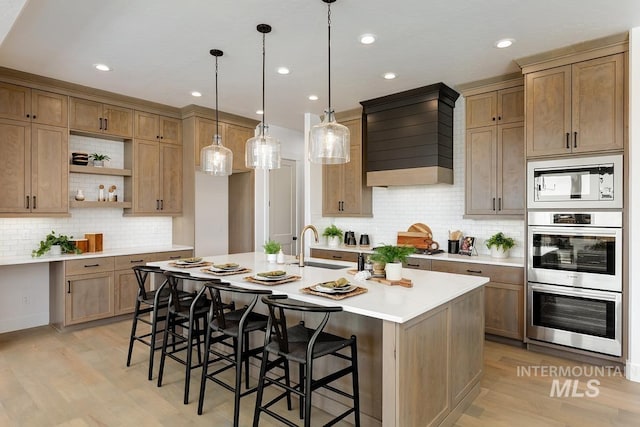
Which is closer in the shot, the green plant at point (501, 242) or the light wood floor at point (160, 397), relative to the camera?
the light wood floor at point (160, 397)

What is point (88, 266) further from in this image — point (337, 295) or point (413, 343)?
point (413, 343)

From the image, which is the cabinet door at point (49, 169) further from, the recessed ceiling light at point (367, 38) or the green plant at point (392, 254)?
the green plant at point (392, 254)

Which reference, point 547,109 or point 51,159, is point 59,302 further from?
point 547,109

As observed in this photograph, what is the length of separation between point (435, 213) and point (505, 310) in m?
1.58

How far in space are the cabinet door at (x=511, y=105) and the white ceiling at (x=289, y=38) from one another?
26 cm

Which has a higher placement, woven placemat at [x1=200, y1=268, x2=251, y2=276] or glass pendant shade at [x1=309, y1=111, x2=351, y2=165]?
glass pendant shade at [x1=309, y1=111, x2=351, y2=165]

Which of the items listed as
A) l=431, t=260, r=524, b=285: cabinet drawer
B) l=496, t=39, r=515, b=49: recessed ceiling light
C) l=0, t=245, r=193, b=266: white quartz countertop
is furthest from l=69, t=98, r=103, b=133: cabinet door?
l=496, t=39, r=515, b=49: recessed ceiling light

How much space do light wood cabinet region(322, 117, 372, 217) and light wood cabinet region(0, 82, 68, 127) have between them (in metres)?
3.51

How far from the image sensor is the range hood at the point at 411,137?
456 centimetres

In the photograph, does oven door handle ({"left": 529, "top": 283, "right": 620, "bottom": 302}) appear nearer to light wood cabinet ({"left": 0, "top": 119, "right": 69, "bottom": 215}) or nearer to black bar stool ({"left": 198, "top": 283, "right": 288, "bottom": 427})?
black bar stool ({"left": 198, "top": 283, "right": 288, "bottom": 427})

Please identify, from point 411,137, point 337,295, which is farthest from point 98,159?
point 337,295

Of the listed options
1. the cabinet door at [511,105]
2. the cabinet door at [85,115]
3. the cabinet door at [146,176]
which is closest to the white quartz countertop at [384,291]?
the cabinet door at [146,176]

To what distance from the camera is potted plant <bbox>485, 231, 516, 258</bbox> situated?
4.20 meters

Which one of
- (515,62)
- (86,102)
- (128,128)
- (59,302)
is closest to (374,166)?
(515,62)
